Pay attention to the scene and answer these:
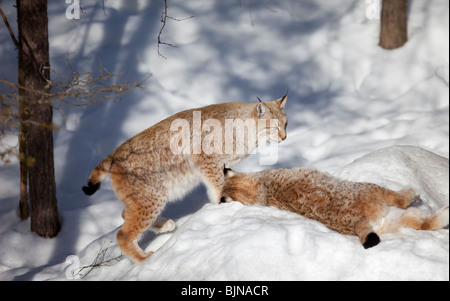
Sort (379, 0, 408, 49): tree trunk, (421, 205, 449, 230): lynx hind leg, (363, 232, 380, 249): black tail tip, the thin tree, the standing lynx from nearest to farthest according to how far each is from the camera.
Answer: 1. (363, 232, 380, 249): black tail tip
2. (421, 205, 449, 230): lynx hind leg
3. the standing lynx
4. the thin tree
5. (379, 0, 408, 49): tree trunk

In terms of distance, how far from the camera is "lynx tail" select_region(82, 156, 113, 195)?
420cm

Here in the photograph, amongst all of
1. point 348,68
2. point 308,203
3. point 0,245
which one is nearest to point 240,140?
point 308,203

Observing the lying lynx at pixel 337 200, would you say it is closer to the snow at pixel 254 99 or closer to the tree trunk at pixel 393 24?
the snow at pixel 254 99

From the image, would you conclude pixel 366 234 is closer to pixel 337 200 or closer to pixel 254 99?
pixel 337 200

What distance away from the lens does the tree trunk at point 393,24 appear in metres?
7.60

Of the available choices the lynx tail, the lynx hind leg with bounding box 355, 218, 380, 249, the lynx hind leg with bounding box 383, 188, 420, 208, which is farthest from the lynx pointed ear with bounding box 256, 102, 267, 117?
the lynx hind leg with bounding box 355, 218, 380, 249

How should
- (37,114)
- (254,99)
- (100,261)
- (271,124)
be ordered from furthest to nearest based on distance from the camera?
(254,99)
(37,114)
(271,124)
(100,261)

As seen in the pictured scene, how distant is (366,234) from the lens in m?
3.05

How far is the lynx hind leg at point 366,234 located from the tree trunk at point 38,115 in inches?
130

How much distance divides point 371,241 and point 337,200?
53 cm

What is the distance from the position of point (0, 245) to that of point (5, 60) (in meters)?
3.77

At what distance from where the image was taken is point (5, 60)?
798cm

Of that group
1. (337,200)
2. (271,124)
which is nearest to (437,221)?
(337,200)

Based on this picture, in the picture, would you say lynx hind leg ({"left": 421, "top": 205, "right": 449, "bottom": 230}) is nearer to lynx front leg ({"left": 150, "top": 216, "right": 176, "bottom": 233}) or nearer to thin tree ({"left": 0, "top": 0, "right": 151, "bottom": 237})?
lynx front leg ({"left": 150, "top": 216, "right": 176, "bottom": 233})
